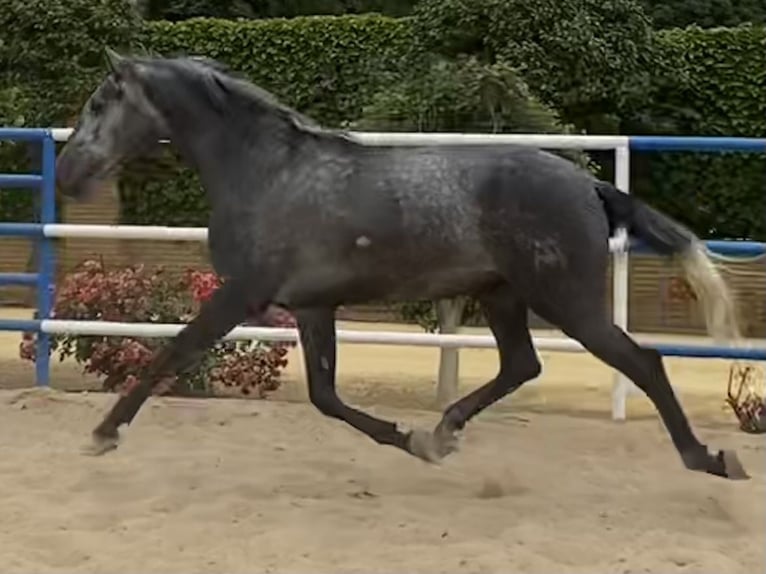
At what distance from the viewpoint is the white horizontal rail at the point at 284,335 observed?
6.76 metres

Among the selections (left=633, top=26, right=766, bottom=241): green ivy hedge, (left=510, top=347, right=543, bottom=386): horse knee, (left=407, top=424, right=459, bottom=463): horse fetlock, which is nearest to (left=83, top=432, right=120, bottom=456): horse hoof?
(left=407, top=424, right=459, bottom=463): horse fetlock

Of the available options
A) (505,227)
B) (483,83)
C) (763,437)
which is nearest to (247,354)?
(483,83)

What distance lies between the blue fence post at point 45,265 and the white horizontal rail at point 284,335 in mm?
140

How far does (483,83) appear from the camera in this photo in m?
7.94

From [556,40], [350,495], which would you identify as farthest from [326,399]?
[556,40]

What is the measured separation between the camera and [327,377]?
5.02 metres

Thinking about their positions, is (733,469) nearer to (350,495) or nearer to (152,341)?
(350,495)

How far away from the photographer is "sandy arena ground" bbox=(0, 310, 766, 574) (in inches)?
162

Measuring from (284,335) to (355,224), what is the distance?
7.76 feet

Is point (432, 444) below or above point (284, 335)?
above

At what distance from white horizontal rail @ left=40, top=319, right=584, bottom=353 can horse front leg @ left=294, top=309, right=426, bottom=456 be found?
1763 millimetres

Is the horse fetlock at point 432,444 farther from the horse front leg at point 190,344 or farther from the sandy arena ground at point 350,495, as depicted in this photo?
the horse front leg at point 190,344

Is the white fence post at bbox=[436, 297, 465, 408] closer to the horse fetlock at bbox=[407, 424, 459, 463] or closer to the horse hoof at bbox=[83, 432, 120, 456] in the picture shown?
the horse fetlock at bbox=[407, 424, 459, 463]

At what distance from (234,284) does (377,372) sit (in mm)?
5382
